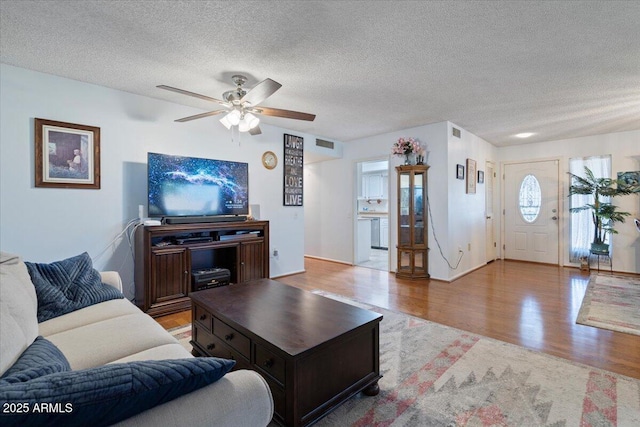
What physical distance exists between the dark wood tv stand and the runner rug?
214 cm

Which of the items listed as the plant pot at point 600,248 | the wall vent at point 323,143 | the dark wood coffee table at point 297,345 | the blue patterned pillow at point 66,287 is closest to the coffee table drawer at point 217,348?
the dark wood coffee table at point 297,345

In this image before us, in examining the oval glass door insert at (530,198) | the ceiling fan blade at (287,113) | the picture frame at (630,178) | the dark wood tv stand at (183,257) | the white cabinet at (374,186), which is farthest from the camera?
the white cabinet at (374,186)

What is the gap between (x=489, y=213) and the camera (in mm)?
6117

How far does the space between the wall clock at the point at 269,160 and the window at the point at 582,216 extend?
538cm

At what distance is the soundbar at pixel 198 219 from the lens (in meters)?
3.29

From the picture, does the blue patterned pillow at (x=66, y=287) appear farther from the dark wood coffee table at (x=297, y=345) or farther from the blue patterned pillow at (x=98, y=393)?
the blue patterned pillow at (x=98, y=393)

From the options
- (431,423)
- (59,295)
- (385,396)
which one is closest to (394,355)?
(385,396)

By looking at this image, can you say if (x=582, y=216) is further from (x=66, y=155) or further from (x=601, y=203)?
(x=66, y=155)

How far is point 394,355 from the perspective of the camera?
89.4 inches

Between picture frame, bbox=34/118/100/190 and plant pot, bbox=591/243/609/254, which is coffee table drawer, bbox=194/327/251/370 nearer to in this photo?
picture frame, bbox=34/118/100/190

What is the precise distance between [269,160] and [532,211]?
525 cm

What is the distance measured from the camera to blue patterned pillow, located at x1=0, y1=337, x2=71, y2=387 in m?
0.78

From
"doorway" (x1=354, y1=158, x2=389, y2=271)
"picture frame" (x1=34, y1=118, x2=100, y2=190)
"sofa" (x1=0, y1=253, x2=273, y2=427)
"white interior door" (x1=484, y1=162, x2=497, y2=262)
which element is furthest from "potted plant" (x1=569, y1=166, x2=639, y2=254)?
"picture frame" (x1=34, y1=118, x2=100, y2=190)

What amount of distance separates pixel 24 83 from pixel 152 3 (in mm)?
1868
